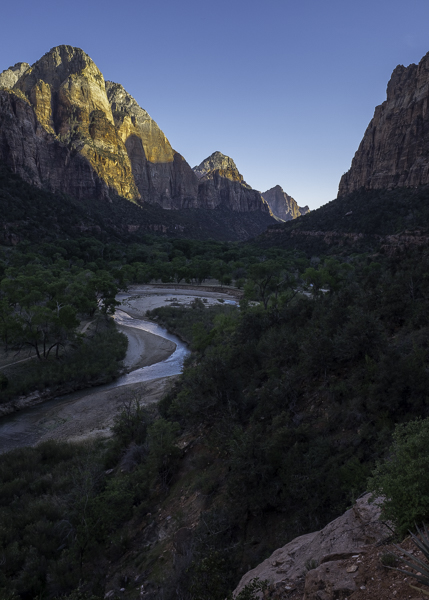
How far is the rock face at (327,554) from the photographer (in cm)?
412

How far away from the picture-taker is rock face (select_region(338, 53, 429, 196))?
278 feet

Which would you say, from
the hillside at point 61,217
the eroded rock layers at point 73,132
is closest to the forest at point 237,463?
the hillside at point 61,217

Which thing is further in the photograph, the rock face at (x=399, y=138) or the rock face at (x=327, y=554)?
the rock face at (x=399, y=138)

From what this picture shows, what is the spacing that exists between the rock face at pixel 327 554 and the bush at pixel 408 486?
500 mm

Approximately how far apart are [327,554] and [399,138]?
110m

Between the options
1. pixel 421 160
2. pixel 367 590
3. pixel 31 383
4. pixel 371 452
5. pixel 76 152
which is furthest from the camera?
pixel 76 152

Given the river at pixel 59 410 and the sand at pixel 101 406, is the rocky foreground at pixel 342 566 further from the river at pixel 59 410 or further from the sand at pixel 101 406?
the river at pixel 59 410

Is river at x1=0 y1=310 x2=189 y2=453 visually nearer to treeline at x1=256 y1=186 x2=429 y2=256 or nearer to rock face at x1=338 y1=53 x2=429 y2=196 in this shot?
treeline at x1=256 y1=186 x2=429 y2=256

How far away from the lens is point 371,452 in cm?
768

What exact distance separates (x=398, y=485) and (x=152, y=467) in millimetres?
8703

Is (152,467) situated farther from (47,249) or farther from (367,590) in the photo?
(47,249)

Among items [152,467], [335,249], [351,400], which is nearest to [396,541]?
[351,400]

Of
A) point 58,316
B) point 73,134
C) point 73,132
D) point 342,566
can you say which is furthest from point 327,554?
point 73,132

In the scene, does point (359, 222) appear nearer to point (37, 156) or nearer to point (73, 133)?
point (37, 156)
